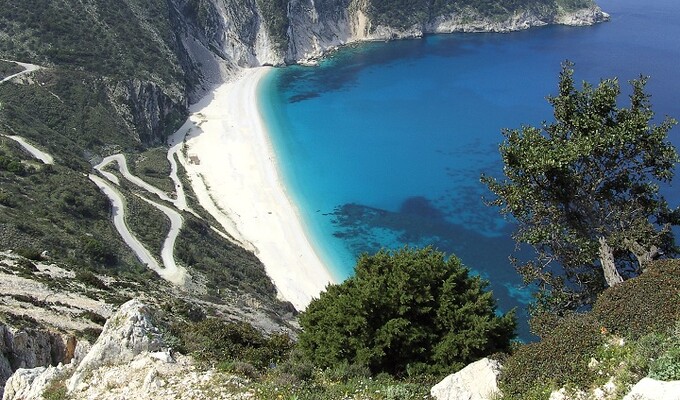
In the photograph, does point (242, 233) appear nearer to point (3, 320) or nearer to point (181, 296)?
point (181, 296)

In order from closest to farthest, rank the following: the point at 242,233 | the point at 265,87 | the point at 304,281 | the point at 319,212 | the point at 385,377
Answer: the point at 385,377 → the point at 304,281 → the point at 242,233 → the point at 319,212 → the point at 265,87

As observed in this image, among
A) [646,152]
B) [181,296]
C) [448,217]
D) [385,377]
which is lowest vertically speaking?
[448,217]

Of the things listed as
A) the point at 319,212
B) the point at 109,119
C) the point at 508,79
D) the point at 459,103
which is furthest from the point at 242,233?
the point at 508,79

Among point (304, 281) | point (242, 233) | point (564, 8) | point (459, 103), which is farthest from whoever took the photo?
point (564, 8)

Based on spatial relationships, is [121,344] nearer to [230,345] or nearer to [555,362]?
[230,345]

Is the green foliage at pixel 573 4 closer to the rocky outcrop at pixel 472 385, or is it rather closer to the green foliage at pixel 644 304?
the green foliage at pixel 644 304

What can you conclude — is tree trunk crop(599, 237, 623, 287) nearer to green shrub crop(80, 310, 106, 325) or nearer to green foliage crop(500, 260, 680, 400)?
green foliage crop(500, 260, 680, 400)

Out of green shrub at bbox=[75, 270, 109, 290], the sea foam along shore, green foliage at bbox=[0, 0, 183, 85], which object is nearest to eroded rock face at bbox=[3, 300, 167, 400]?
green shrub at bbox=[75, 270, 109, 290]
